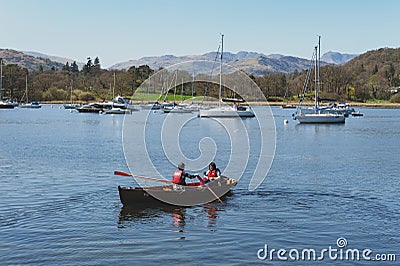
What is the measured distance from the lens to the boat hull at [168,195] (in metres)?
25.3

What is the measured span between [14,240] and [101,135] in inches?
1964

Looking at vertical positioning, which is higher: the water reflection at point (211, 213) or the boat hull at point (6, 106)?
the boat hull at point (6, 106)

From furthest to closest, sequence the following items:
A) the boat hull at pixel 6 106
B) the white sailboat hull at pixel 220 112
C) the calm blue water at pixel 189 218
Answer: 1. the boat hull at pixel 6 106
2. the white sailboat hull at pixel 220 112
3. the calm blue water at pixel 189 218

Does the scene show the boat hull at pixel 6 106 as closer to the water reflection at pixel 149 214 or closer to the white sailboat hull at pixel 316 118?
the white sailboat hull at pixel 316 118

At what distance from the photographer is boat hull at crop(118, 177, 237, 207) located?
2527 cm

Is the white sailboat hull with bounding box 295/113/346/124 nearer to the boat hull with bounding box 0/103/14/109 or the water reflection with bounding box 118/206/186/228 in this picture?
the water reflection with bounding box 118/206/186/228

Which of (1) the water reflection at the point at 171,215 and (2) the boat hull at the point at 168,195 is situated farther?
(2) the boat hull at the point at 168,195

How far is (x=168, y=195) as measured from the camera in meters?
25.7

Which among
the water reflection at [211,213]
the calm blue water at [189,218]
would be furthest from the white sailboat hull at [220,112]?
the water reflection at [211,213]

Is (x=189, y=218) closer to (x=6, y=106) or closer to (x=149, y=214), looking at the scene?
(x=149, y=214)

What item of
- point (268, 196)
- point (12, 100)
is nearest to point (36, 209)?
point (268, 196)

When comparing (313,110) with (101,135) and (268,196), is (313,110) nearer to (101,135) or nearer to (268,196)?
(101,135)

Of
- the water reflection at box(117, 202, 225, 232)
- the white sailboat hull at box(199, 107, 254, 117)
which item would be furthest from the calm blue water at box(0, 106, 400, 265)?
the white sailboat hull at box(199, 107, 254, 117)

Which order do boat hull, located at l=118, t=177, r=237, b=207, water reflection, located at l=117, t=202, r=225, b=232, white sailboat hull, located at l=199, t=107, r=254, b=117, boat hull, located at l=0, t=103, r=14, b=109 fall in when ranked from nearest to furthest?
water reflection, located at l=117, t=202, r=225, b=232 → boat hull, located at l=118, t=177, r=237, b=207 → white sailboat hull, located at l=199, t=107, r=254, b=117 → boat hull, located at l=0, t=103, r=14, b=109
